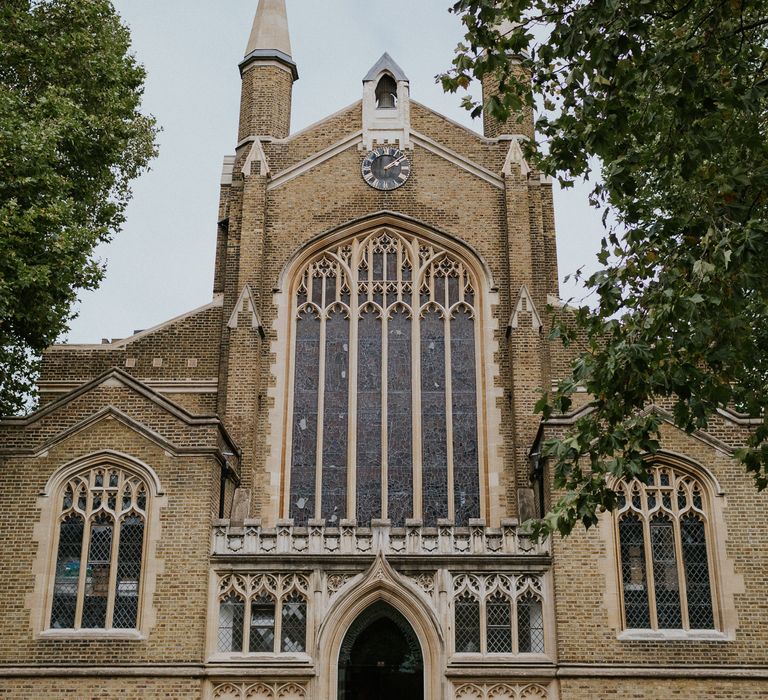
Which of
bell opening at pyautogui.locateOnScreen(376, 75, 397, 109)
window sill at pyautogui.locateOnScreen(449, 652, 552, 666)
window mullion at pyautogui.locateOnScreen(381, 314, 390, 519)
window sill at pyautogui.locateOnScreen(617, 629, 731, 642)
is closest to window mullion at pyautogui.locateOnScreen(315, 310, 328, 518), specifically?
window mullion at pyautogui.locateOnScreen(381, 314, 390, 519)

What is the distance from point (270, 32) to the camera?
80.9ft

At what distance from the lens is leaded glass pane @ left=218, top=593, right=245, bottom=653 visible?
16.1 metres

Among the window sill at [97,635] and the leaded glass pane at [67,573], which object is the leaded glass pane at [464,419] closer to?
the window sill at [97,635]

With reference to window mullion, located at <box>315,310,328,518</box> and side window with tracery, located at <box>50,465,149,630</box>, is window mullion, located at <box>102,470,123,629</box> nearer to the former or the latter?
side window with tracery, located at <box>50,465,149,630</box>

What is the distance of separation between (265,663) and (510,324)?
8.02m

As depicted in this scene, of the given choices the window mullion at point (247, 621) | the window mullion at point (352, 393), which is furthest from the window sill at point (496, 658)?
the window mullion at point (352, 393)

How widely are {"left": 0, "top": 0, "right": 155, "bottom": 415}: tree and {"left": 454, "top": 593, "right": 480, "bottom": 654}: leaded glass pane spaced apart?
336 inches

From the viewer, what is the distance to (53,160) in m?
18.5

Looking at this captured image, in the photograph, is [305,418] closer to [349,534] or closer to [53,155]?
[349,534]

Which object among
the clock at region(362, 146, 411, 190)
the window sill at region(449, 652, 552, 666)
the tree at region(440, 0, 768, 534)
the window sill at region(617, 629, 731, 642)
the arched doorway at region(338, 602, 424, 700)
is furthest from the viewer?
the clock at region(362, 146, 411, 190)

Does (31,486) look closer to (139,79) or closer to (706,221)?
(139,79)

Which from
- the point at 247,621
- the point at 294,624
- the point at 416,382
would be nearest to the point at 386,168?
the point at 416,382

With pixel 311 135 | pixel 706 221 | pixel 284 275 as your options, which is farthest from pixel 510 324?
pixel 706 221

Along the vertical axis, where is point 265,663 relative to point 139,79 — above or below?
below
